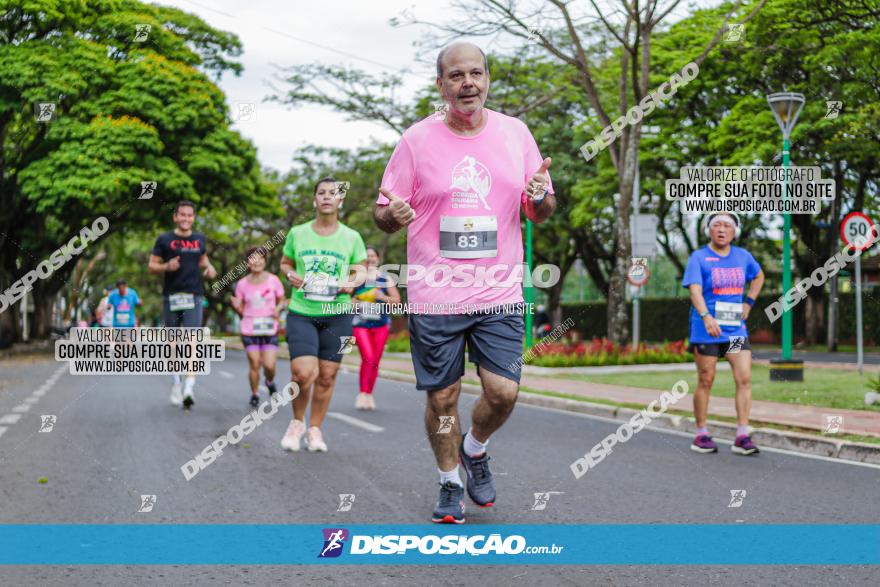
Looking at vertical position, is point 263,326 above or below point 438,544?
above

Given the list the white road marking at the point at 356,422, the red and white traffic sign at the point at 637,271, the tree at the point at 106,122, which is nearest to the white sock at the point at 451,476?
the white road marking at the point at 356,422

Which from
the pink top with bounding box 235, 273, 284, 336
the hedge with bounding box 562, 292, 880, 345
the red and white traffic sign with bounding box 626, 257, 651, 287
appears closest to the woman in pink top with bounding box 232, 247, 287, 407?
the pink top with bounding box 235, 273, 284, 336

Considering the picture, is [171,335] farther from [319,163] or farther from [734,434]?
[319,163]

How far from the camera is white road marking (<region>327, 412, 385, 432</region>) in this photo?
9.27 metres

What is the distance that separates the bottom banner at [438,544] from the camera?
4211mm

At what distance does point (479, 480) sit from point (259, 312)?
243 inches

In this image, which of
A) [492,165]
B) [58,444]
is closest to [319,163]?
[58,444]

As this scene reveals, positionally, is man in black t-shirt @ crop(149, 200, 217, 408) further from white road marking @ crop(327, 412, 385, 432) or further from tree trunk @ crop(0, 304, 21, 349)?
tree trunk @ crop(0, 304, 21, 349)

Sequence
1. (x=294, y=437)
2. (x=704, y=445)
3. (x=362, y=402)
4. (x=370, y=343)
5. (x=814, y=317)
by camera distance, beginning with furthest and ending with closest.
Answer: (x=814, y=317) < (x=362, y=402) < (x=370, y=343) < (x=704, y=445) < (x=294, y=437)

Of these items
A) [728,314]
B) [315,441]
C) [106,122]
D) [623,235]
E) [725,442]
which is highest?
[106,122]

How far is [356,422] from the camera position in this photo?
32.4 ft

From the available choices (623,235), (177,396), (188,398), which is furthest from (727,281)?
(623,235)

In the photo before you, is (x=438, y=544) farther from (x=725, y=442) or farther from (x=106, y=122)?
(x=106, y=122)

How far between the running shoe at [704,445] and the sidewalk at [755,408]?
115 centimetres
